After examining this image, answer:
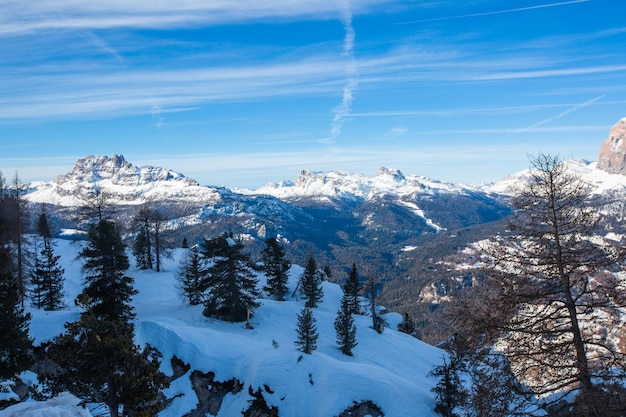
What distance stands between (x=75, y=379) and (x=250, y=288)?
25.1 m

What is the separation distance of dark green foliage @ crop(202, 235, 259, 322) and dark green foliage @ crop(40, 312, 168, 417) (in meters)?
22.8

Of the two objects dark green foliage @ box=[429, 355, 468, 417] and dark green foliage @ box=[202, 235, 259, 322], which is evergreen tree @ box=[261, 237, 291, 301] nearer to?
dark green foliage @ box=[202, 235, 259, 322]

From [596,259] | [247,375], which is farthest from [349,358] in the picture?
[596,259]

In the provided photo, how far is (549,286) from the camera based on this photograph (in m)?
11.1

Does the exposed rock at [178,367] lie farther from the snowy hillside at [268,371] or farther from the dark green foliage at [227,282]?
the dark green foliage at [227,282]

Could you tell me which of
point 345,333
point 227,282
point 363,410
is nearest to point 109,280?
point 227,282

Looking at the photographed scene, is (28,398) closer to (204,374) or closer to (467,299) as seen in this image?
(204,374)

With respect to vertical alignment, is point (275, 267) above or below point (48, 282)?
below

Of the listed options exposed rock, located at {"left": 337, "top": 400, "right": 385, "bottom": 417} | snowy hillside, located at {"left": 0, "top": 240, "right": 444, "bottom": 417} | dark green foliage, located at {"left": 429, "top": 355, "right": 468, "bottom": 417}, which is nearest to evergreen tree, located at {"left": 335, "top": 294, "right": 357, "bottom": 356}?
snowy hillside, located at {"left": 0, "top": 240, "right": 444, "bottom": 417}

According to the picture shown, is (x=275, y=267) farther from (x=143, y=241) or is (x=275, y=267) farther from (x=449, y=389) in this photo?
(x=449, y=389)

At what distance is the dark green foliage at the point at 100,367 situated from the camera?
13406 millimetres

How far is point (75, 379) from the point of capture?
44.5 ft

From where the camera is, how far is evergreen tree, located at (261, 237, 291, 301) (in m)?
54.2

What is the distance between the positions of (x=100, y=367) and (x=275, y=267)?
41.6 meters
